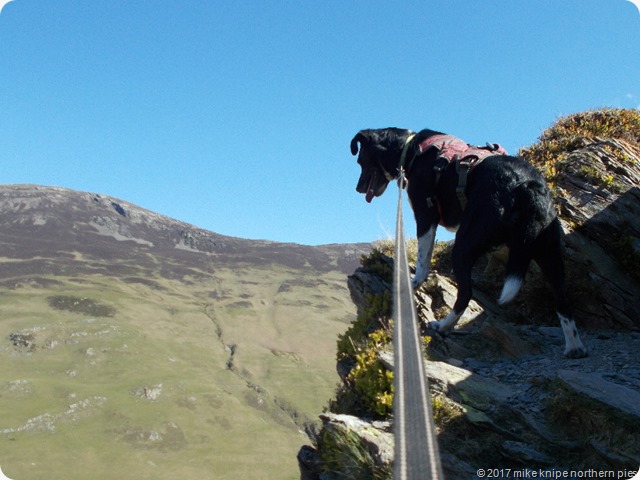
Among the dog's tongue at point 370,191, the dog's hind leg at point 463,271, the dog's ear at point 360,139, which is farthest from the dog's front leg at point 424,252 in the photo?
the dog's ear at point 360,139

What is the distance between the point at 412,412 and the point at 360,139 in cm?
848

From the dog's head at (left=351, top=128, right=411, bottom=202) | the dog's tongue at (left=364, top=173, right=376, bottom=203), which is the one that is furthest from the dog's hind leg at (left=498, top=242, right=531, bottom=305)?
the dog's tongue at (left=364, top=173, right=376, bottom=203)

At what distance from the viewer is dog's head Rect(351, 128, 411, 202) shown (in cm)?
972

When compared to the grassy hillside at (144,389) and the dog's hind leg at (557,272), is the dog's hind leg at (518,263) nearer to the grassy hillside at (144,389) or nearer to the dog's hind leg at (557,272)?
the dog's hind leg at (557,272)

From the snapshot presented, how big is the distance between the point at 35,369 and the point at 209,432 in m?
56.7

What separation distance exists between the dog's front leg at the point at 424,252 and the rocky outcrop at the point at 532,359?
0.75 meters

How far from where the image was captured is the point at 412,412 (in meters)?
2.19

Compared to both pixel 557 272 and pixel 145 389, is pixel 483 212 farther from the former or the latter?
pixel 145 389

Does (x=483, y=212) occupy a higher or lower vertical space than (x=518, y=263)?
higher

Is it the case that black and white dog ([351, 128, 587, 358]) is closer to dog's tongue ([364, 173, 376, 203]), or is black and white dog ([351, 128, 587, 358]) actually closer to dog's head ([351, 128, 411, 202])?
dog's head ([351, 128, 411, 202])

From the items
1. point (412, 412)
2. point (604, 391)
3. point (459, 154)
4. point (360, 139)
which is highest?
point (360, 139)

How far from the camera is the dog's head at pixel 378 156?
9.72m

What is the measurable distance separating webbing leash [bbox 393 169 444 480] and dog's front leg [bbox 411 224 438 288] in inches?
216

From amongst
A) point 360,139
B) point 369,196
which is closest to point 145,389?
point 369,196
